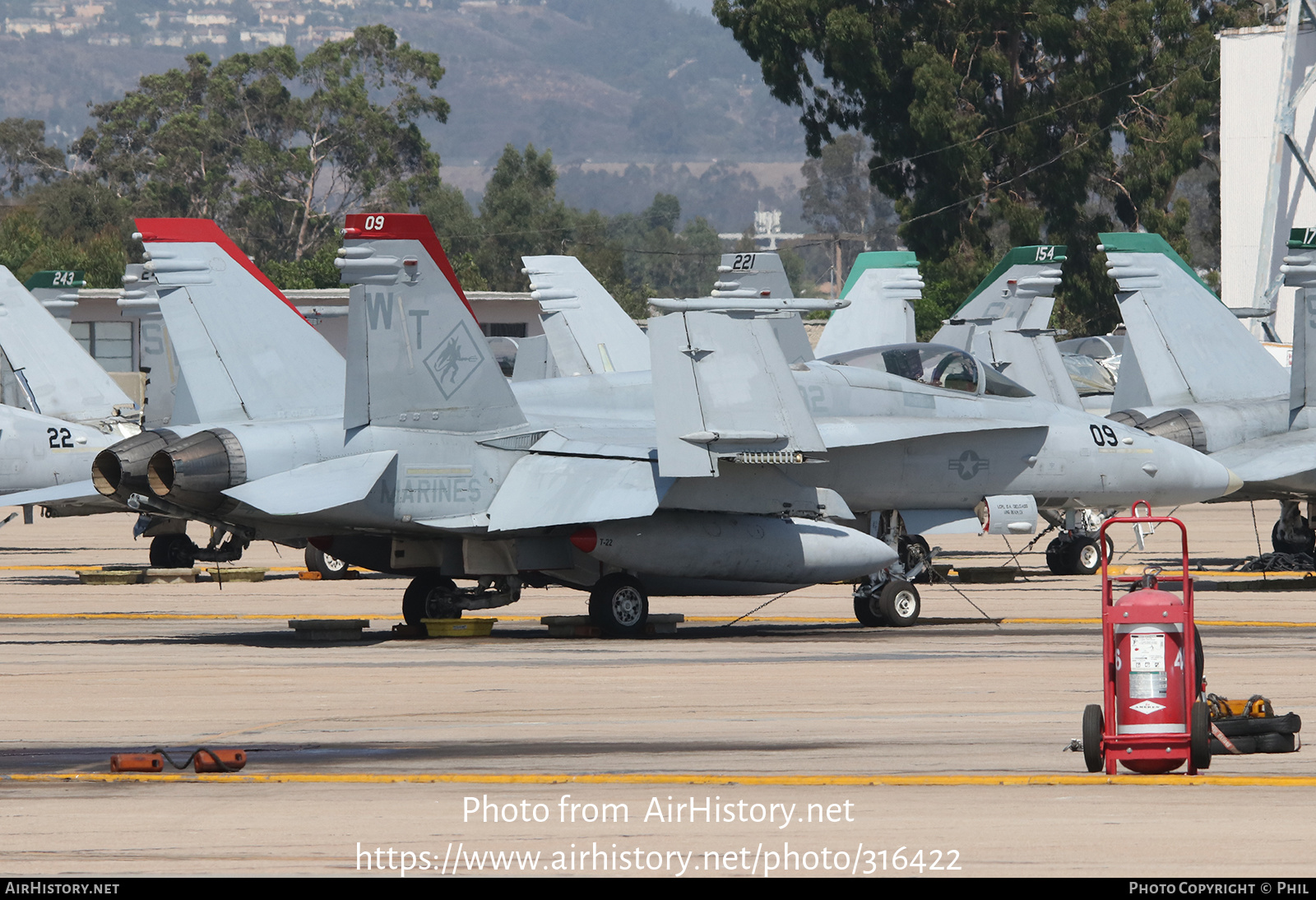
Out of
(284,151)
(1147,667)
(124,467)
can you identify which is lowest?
(1147,667)

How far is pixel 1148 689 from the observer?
934cm

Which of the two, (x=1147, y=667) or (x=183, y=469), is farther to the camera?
(x=183, y=469)

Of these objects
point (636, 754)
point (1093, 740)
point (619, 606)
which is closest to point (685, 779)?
point (636, 754)

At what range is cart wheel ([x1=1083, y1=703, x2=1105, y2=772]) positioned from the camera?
30.7 feet

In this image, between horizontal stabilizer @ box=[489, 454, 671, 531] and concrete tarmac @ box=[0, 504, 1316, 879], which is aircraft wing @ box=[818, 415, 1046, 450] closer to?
concrete tarmac @ box=[0, 504, 1316, 879]

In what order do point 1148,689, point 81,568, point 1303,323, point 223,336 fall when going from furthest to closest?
point 81,568, point 1303,323, point 223,336, point 1148,689

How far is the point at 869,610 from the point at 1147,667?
954cm

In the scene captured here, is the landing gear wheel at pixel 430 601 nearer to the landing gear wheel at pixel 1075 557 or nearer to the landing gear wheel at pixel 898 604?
the landing gear wheel at pixel 898 604

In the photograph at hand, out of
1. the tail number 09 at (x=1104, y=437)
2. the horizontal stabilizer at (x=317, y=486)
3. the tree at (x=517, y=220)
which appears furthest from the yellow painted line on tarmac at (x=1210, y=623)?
the tree at (x=517, y=220)

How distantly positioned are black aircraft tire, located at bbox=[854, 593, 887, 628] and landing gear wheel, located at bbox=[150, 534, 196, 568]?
13.4 metres

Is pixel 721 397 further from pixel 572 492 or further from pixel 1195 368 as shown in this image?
pixel 1195 368

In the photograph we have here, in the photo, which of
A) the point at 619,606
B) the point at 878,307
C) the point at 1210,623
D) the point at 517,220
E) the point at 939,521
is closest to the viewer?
the point at 619,606

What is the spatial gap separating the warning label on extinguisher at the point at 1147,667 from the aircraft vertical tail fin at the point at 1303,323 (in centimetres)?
1305

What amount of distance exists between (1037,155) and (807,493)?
52.0 meters
